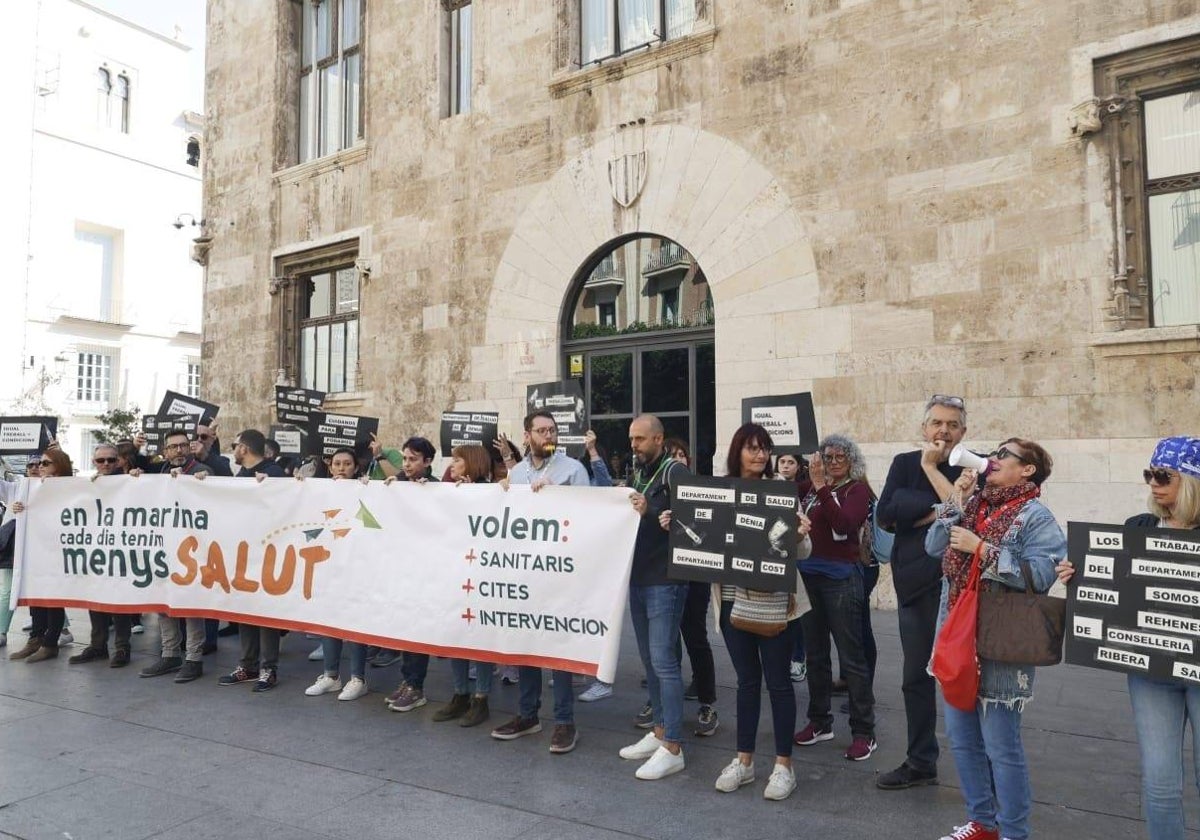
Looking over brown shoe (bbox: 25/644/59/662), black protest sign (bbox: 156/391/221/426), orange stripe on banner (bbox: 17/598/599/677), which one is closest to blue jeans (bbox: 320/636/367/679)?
orange stripe on banner (bbox: 17/598/599/677)

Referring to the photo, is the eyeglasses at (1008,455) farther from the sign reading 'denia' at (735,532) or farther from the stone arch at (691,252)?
the stone arch at (691,252)

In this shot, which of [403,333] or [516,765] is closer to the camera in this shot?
[516,765]

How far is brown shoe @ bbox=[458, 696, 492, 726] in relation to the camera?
19.6 ft

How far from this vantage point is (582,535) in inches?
223

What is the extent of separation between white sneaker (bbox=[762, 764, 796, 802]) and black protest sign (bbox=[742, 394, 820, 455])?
261 cm

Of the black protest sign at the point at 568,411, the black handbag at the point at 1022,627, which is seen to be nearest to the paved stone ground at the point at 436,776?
the black handbag at the point at 1022,627

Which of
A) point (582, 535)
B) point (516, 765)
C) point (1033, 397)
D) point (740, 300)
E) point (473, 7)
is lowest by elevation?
point (516, 765)

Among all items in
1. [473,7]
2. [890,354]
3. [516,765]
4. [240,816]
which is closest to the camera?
[240,816]

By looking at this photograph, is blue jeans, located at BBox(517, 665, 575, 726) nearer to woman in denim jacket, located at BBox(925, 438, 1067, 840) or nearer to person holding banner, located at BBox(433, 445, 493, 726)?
person holding banner, located at BBox(433, 445, 493, 726)

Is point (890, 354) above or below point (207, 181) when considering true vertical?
below

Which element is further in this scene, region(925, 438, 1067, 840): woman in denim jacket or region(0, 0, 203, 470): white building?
region(0, 0, 203, 470): white building

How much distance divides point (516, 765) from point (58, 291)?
4550 cm

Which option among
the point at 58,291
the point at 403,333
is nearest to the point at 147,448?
the point at 403,333

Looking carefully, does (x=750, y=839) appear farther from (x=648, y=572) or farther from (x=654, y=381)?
(x=654, y=381)
